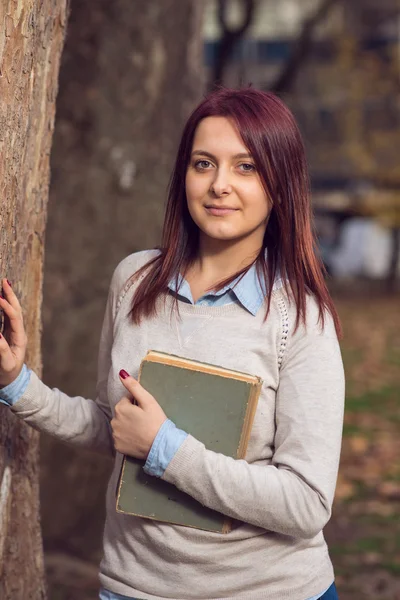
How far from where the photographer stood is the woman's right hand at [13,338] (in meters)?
2.44

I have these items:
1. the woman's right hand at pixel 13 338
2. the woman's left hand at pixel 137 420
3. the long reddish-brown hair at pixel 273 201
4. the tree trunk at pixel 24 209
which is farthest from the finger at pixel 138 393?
the tree trunk at pixel 24 209

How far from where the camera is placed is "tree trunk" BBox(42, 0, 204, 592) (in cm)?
545

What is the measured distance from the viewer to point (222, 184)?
2307 mm

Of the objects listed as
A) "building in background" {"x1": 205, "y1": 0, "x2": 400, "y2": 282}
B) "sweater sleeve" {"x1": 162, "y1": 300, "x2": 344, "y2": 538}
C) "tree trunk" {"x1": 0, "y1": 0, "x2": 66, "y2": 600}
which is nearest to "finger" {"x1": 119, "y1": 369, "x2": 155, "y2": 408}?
"sweater sleeve" {"x1": 162, "y1": 300, "x2": 344, "y2": 538}

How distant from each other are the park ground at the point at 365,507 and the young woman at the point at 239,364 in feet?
8.56

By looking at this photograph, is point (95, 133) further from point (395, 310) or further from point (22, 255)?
point (395, 310)

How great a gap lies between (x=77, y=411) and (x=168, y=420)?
19.9 inches

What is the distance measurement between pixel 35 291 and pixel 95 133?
109 inches

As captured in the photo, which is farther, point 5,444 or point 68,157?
point 68,157

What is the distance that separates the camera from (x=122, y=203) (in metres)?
5.52

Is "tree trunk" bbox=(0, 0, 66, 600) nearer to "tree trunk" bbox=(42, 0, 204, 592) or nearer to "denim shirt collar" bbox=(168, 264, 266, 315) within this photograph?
"denim shirt collar" bbox=(168, 264, 266, 315)

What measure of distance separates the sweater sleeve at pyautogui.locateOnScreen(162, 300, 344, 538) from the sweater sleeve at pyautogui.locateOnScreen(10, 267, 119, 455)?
1.64 ft

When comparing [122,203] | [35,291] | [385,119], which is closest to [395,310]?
[385,119]

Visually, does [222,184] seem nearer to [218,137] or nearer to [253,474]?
[218,137]
